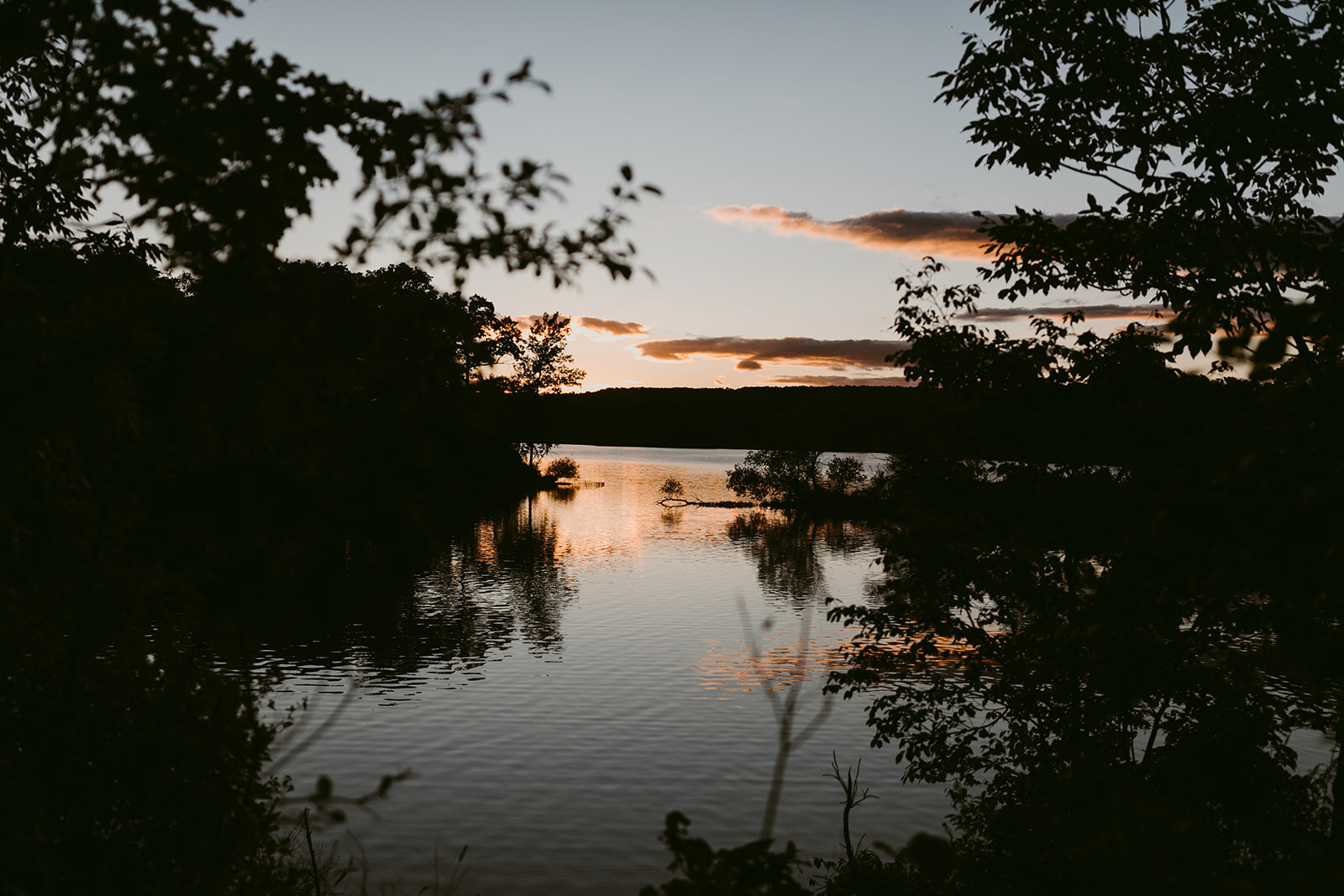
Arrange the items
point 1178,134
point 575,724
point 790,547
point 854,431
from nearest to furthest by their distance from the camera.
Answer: point 1178,134
point 854,431
point 575,724
point 790,547

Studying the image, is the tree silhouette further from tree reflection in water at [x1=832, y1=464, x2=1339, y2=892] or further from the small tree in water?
tree reflection in water at [x1=832, y1=464, x2=1339, y2=892]

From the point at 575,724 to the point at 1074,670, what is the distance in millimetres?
19085

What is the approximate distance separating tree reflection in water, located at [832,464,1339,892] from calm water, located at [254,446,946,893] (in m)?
3.02

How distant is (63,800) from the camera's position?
7352 mm

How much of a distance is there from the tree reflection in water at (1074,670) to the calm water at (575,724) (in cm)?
302

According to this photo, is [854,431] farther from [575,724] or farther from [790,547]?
[790,547]

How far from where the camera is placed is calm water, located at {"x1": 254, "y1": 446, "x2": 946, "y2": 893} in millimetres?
20172

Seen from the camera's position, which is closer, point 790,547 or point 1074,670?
point 1074,670

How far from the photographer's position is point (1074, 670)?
1213 cm

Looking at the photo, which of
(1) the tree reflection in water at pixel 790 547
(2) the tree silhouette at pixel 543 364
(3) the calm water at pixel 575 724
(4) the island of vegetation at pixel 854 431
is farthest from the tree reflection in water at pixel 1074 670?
(2) the tree silhouette at pixel 543 364

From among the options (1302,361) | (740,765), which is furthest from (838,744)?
(1302,361)

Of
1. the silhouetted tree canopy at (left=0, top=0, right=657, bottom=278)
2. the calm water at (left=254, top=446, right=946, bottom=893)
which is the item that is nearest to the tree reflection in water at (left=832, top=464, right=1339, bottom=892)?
the calm water at (left=254, top=446, right=946, bottom=893)

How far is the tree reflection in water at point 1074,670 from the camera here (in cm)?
1083

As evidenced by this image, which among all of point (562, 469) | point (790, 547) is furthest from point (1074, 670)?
point (562, 469)
